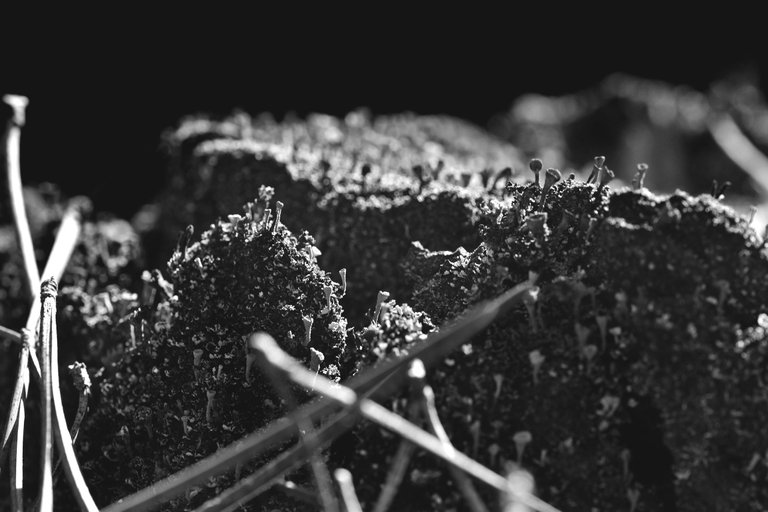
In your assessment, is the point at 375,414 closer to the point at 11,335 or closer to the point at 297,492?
the point at 297,492

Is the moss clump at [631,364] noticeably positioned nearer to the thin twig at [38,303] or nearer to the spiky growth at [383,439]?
the spiky growth at [383,439]

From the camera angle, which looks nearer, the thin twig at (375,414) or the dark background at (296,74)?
the thin twig at (375,414)

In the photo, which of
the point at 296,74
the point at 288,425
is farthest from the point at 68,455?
the point at 296,74

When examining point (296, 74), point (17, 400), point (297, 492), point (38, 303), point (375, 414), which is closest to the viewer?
point (375, 414)

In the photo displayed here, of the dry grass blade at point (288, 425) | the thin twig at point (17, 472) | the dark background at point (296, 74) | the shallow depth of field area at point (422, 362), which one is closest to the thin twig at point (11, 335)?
the shallow depth of field area at point (422, 362)

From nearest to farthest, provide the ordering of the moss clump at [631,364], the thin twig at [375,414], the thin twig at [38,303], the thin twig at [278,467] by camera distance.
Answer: the thin twig at [375,414] < the thin twig at [278,467] < the moss clump at [631,364] < the thin twig at [38,303]
